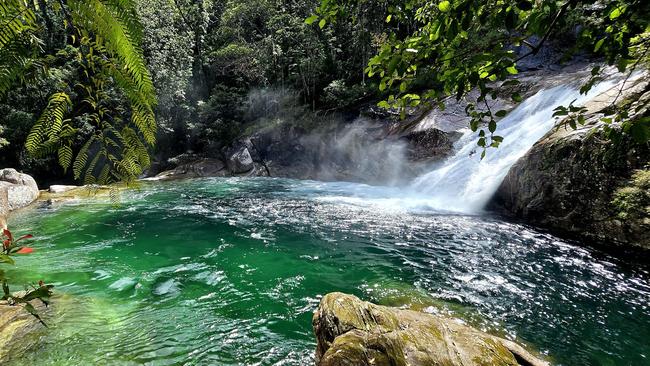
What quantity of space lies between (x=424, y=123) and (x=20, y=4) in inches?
788

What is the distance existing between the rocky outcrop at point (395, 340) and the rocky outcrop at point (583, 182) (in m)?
5.55

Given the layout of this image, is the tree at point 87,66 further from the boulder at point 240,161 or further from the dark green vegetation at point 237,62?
the boulder at point 240,161

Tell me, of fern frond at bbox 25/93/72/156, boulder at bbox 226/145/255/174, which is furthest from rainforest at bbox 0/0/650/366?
boulder at bbox 226/145/255/174

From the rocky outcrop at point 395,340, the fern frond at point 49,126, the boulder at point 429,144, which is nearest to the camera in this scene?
the fern frond at point 49,126

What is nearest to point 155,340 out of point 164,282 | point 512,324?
point 164,282

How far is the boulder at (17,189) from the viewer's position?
1484 centimetres

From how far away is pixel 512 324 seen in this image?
5281 mm

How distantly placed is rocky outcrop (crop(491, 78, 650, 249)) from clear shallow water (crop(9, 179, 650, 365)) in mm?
864

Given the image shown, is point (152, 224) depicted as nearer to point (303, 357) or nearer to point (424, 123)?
point (303, 357)

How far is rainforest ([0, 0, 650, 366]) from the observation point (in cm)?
153

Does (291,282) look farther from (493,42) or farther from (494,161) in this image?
(494,161)

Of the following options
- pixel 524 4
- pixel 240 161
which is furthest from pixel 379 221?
pixel 240 161

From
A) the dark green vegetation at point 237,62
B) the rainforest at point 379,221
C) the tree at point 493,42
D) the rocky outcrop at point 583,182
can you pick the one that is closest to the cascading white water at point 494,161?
the rainforest at point 379,221

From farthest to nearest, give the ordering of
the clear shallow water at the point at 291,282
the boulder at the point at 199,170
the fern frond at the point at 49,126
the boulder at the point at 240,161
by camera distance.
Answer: the boulder at the point at 240,161 < the boulder at the point at 199,170 < the clear shallow water at the point at 291,282 < the fern frond at the point at 49,126
